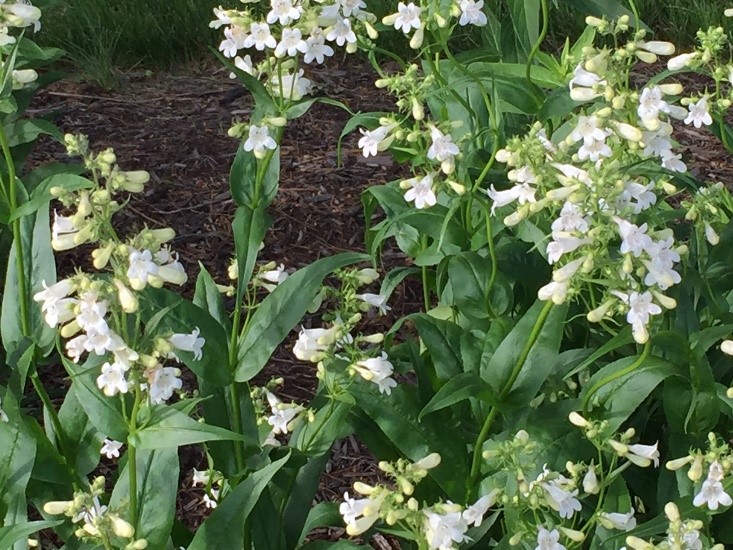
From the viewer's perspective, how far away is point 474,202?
10.7ft

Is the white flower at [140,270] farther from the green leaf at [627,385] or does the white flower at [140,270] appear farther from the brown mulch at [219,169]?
the brown mulch at [219,169]

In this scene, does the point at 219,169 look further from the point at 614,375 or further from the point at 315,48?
the point at 614,375

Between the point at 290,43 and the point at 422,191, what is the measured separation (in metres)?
0.57

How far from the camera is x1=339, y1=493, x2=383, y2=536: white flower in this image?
2.15 meters

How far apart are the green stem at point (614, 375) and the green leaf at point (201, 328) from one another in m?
0.93

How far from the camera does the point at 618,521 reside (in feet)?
7.88

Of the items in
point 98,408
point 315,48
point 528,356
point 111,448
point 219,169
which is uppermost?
point 315,48

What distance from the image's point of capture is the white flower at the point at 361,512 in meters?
2.15

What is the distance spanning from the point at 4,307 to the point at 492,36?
92.7 inches

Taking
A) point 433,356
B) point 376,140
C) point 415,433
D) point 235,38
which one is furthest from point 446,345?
point 235,38

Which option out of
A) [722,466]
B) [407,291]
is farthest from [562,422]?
[407,291]

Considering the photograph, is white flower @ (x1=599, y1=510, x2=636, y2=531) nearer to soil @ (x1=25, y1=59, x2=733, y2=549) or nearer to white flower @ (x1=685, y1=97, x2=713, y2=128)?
white flower @ (x1=685, y1=97, x2=713, y2=128)

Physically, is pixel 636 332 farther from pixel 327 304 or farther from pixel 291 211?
pixel 291 211

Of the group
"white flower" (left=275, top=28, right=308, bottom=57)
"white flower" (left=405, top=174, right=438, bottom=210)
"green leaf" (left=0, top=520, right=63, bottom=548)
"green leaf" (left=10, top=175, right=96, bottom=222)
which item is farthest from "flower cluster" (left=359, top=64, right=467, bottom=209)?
"green leaf" (left=0, top=520, right=63, bottom=548)
